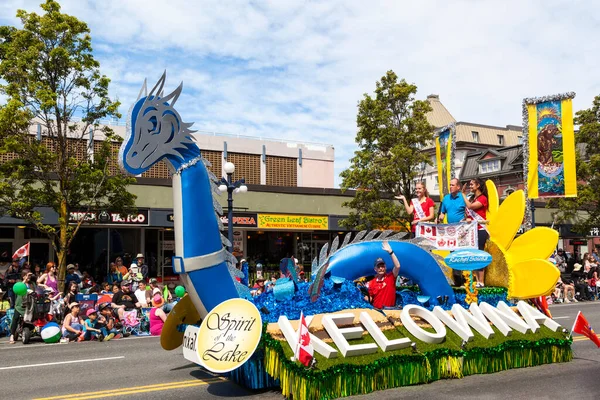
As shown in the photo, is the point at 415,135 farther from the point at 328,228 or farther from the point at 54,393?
the point at 54,393

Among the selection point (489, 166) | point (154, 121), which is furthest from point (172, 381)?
point (489, 166)

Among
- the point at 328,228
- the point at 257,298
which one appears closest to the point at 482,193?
the point at 257,298

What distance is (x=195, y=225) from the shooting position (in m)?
6.64

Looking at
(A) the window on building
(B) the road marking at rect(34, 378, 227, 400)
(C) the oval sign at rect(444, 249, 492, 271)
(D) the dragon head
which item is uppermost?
(A) the window on building

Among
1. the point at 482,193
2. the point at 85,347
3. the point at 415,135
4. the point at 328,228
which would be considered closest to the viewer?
the point at 482,193

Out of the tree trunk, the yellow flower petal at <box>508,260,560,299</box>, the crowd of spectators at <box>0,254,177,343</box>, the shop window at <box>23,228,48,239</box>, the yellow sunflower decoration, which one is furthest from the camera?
the shop window at <box>23,228,48,239</box>

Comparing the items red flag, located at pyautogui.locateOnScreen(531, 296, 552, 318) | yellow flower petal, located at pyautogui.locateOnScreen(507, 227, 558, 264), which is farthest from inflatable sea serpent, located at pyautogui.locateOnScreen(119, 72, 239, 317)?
red flag, located at pyautogui.locateOnScreen(531, 296, 552, 318)

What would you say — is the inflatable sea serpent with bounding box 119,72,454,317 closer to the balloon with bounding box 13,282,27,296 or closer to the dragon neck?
the dragon neck

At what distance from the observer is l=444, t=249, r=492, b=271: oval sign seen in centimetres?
870

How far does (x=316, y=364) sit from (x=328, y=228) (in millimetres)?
21227

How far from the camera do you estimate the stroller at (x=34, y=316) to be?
1293 cm

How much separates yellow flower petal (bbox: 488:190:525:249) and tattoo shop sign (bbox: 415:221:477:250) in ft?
1.57

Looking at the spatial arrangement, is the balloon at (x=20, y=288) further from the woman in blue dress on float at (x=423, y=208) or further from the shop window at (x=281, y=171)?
the shop window at (x=281, y=171)

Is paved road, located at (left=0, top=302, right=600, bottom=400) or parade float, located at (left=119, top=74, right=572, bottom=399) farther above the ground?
parade float, located at (left=119, top=74, right=572, bottom=399)
